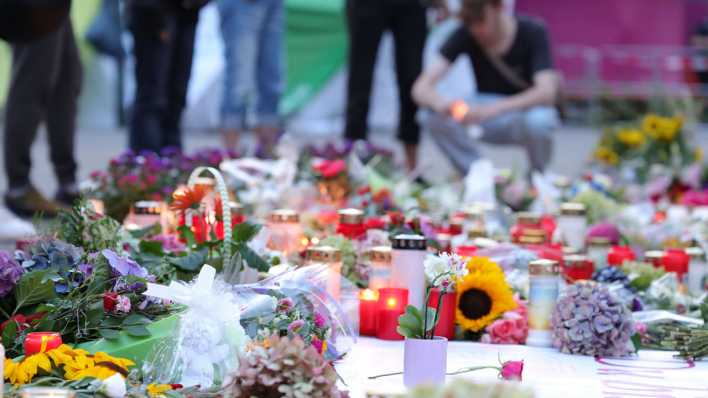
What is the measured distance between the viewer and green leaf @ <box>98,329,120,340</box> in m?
2.77

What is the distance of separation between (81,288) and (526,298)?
5.01ft

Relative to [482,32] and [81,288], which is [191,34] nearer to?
[482,32]

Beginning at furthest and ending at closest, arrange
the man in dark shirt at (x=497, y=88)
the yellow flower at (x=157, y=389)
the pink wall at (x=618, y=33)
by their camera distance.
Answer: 1. the pink wall at (x=618, y=33)
2. the man in dark shirt at (x=497, y=88)
3. the yellow flower at (x=157, y=389)

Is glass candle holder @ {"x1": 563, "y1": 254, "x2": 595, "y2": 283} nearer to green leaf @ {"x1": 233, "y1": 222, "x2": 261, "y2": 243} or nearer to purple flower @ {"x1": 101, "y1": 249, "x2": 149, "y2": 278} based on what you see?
green leaf @ {"x1": 233, "y1": 222, "x2": 261, "y2": 243}

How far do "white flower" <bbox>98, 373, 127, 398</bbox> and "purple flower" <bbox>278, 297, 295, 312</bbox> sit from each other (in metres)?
0.61

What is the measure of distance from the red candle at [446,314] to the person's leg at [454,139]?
3.98 meters

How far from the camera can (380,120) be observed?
13.9 meters

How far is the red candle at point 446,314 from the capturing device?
3.50 metres

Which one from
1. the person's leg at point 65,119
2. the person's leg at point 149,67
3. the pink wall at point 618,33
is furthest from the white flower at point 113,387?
the pink wall at point 618,33

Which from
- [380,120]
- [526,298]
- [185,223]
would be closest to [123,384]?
Answer: [185,223]

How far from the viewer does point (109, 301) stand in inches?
112

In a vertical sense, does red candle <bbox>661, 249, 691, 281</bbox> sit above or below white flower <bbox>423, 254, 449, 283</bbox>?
below

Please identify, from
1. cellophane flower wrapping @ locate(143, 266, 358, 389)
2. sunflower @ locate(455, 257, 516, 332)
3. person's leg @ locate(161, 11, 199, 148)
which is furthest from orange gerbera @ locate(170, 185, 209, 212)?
person's leg @ locate(161, 11, 199, 148)

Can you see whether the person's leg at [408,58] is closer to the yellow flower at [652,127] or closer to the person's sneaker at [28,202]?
the yellow flower at [652,127]
